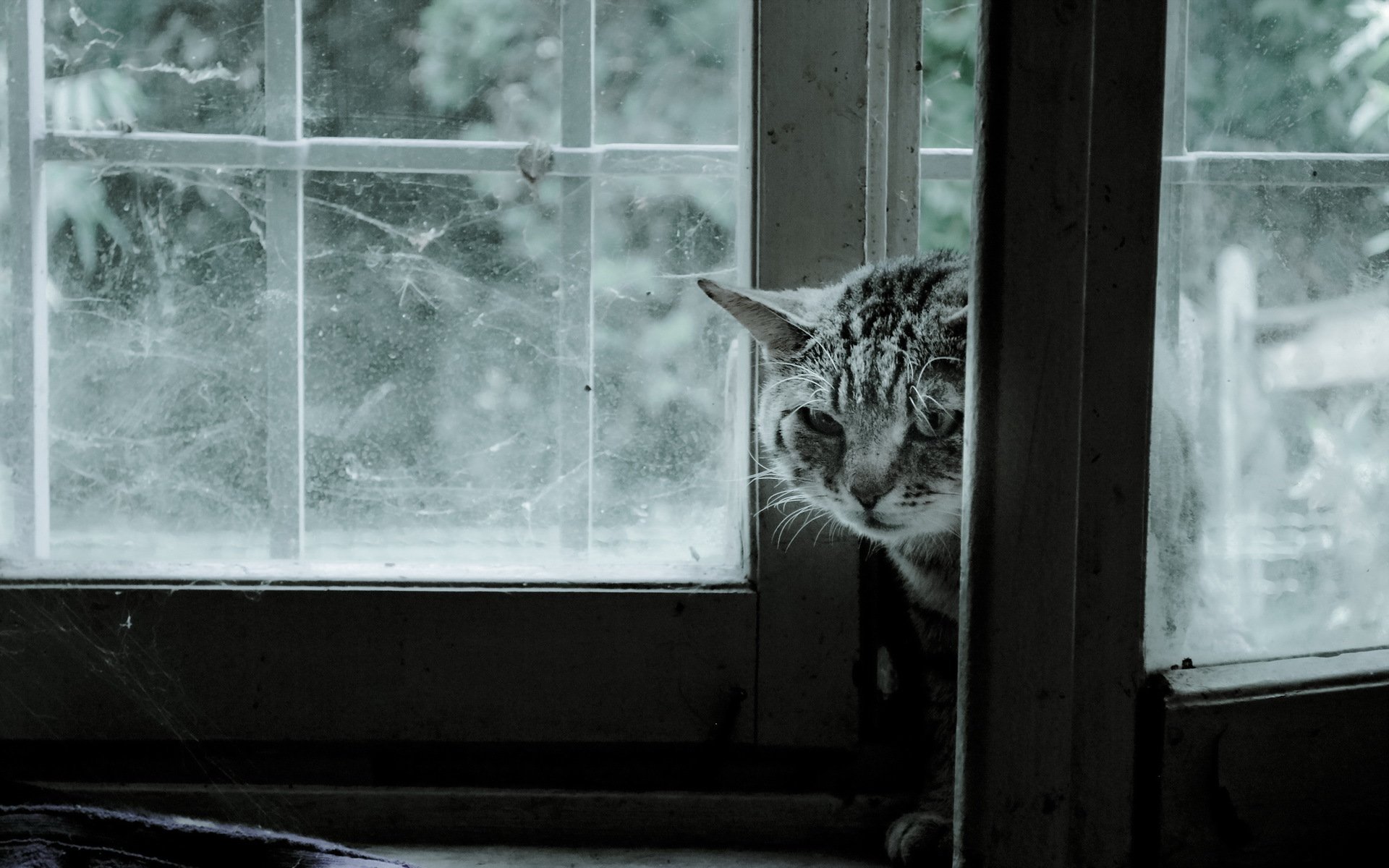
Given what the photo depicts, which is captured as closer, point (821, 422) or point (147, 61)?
point (147, 61)

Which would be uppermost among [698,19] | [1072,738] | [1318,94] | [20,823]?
[698,19]

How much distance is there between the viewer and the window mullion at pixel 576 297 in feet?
3.26

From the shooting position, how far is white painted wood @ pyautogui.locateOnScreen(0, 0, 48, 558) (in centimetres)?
96

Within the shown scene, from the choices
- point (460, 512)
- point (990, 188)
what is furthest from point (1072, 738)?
point (460, 512)

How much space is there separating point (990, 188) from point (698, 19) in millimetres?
499

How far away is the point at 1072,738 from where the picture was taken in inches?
25.5

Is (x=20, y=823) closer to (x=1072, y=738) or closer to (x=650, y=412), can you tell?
(x=650, y=412)

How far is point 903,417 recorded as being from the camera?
40.9 inches

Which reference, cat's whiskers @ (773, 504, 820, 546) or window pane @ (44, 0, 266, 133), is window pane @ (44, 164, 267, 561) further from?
cat's whiskers @ (773, 504, 820, 546)

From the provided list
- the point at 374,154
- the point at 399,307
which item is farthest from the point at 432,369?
the point at 374,154

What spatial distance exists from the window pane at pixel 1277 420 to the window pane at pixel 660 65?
482 millimetres

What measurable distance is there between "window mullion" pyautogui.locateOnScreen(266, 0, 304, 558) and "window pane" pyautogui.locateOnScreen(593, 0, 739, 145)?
1.04 ft

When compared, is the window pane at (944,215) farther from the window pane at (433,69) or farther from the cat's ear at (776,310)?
the window pane at (433,69)

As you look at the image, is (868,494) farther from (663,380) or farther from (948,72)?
(948,72)
